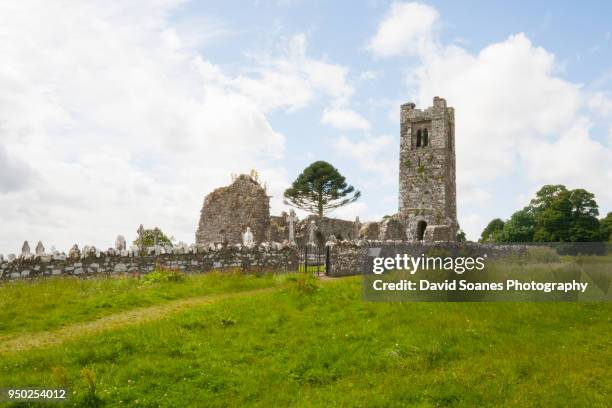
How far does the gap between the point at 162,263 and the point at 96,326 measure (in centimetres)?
786

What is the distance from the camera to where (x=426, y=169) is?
47.4 metres

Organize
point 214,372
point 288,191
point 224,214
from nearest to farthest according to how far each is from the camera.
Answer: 1. point 214,372
2. point 224,214
3. point 288,191

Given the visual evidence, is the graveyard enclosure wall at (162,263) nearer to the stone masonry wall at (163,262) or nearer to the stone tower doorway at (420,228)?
the stone masonry wall at (163,262)

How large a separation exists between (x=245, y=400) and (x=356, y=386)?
2.01 m

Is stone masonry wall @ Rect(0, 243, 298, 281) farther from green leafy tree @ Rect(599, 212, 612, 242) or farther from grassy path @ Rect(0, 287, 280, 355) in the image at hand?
green leafy tree @ Rect(599, 212, 612, 242)

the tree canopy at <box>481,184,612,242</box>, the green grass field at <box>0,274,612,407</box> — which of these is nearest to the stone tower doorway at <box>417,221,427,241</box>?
the tree canopy at <box>481,184,612,242</box>

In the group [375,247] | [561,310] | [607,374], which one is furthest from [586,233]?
[607,374]

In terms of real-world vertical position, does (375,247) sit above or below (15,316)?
above

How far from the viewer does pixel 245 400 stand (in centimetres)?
850

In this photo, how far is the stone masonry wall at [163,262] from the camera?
17.5 m

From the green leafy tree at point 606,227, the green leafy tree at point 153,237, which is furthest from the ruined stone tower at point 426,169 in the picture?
the green leafy tree at point 606,227

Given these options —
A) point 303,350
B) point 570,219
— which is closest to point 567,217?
point 570,219

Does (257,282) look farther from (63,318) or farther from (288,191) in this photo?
(288,191)

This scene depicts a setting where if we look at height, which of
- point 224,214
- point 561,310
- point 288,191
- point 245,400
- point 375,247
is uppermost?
point 288,191
